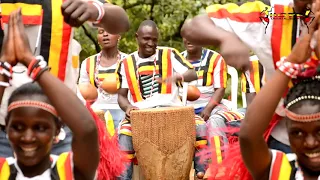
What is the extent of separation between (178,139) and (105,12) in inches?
173

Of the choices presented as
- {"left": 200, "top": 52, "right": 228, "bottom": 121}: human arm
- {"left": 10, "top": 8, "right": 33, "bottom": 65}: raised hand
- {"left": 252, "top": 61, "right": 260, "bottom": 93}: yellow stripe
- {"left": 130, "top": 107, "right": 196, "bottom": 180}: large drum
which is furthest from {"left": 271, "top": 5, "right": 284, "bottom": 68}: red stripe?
{"left": 200, "top": 52, "right": 228, "bottom": 121}: human arm

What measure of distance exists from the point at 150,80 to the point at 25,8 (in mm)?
4506

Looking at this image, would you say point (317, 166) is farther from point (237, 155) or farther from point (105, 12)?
point (105, 12)

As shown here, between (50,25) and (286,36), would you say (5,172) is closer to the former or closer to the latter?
(50,25)

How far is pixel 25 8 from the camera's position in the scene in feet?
14.7

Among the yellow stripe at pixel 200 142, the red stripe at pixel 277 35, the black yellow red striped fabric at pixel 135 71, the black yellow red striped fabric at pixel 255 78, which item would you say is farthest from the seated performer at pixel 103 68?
the red stripe at pixel 277 35

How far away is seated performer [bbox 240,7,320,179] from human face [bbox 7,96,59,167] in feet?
2.91

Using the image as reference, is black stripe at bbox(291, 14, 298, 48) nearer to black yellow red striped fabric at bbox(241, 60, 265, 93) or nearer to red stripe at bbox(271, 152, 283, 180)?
red stripe at bbox(271, 152, 283, 180)

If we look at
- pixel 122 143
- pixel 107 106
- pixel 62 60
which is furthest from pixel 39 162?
pixel 107 106

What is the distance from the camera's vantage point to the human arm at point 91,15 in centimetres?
404

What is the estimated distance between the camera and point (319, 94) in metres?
4.11

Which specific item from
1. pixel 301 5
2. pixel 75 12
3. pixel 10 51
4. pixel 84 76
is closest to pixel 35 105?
pixel 10 51

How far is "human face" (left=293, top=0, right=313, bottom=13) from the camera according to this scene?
13.5 feet

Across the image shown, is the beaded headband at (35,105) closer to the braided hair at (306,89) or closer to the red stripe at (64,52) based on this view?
the red stripe at (64,52)
